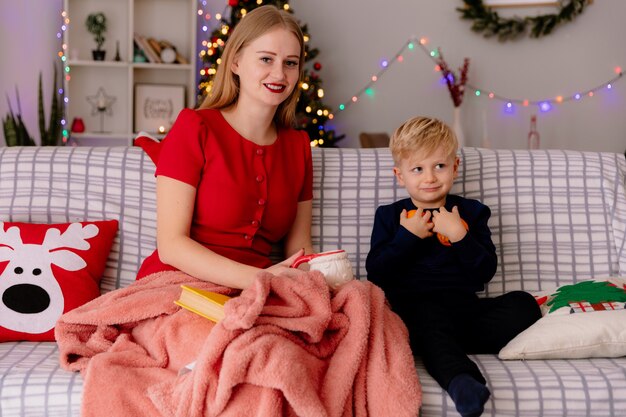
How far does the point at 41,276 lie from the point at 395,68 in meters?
3.60

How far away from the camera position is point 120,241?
218cm

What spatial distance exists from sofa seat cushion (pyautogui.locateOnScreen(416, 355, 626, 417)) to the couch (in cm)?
50

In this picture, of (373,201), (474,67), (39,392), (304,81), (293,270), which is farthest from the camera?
(474,67)

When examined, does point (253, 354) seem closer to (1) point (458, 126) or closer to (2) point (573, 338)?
(2) point (573, 338)

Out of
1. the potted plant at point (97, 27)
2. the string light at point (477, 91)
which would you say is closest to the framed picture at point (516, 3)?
the string light at point (477, 91)

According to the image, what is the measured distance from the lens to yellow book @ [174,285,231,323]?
1.67 meters

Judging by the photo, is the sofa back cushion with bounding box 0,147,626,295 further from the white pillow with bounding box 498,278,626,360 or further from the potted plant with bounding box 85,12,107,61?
the potted plant with bounding box 85,12,107,61

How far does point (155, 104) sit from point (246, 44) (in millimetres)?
3040

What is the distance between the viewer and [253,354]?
4.94ft

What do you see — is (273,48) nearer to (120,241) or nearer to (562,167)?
(120,241)

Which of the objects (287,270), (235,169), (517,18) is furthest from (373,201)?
(517,18)

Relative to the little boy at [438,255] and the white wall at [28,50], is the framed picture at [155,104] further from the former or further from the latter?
the little boy at [438,255]

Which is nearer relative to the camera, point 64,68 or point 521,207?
point 521,207

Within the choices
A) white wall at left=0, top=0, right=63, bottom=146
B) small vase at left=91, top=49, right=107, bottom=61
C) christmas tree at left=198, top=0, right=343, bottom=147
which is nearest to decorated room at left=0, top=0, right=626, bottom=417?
christmas tree at left=198, top=0, right=343, bottom=147
